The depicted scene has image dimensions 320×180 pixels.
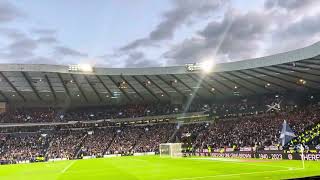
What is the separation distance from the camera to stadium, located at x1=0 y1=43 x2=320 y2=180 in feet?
177

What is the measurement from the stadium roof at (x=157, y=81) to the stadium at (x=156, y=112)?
0.16 m

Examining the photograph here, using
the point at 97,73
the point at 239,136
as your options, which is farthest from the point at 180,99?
the point at 97,73

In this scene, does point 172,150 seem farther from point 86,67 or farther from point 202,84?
point 86,67

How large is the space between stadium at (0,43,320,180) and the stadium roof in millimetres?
158

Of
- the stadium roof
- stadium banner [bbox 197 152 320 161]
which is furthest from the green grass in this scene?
the stadium roof

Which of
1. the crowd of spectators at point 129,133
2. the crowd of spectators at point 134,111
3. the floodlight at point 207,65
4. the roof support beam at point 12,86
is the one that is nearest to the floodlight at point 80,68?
the roof support beam at point 12,86

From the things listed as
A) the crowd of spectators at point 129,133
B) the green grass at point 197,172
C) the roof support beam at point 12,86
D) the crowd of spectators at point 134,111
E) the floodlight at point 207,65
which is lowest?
the green grass at point 197,172

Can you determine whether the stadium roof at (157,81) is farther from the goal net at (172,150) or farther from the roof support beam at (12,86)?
the goal net at (172,150)

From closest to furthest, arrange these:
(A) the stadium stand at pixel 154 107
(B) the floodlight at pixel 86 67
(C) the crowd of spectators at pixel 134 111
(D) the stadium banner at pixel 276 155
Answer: (D) the stadium banner at pixel 276 155, (A) the stadium stand at pixel 154 107, (B) the floodlight at pixel 86 67, (C) the crowd of spectators at pixel 134 111

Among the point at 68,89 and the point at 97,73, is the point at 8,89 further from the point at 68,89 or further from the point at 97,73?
the point at 97,73

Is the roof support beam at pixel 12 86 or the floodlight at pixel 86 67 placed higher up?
the floodlight at pixel 86 67

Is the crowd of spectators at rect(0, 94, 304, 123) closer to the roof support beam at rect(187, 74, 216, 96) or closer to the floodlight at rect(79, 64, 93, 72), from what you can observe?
the roof support beam at rect(187, 74, 216, 96)

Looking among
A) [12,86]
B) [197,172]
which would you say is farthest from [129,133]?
[197,172]

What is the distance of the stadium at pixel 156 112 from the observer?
53844 millimetres
